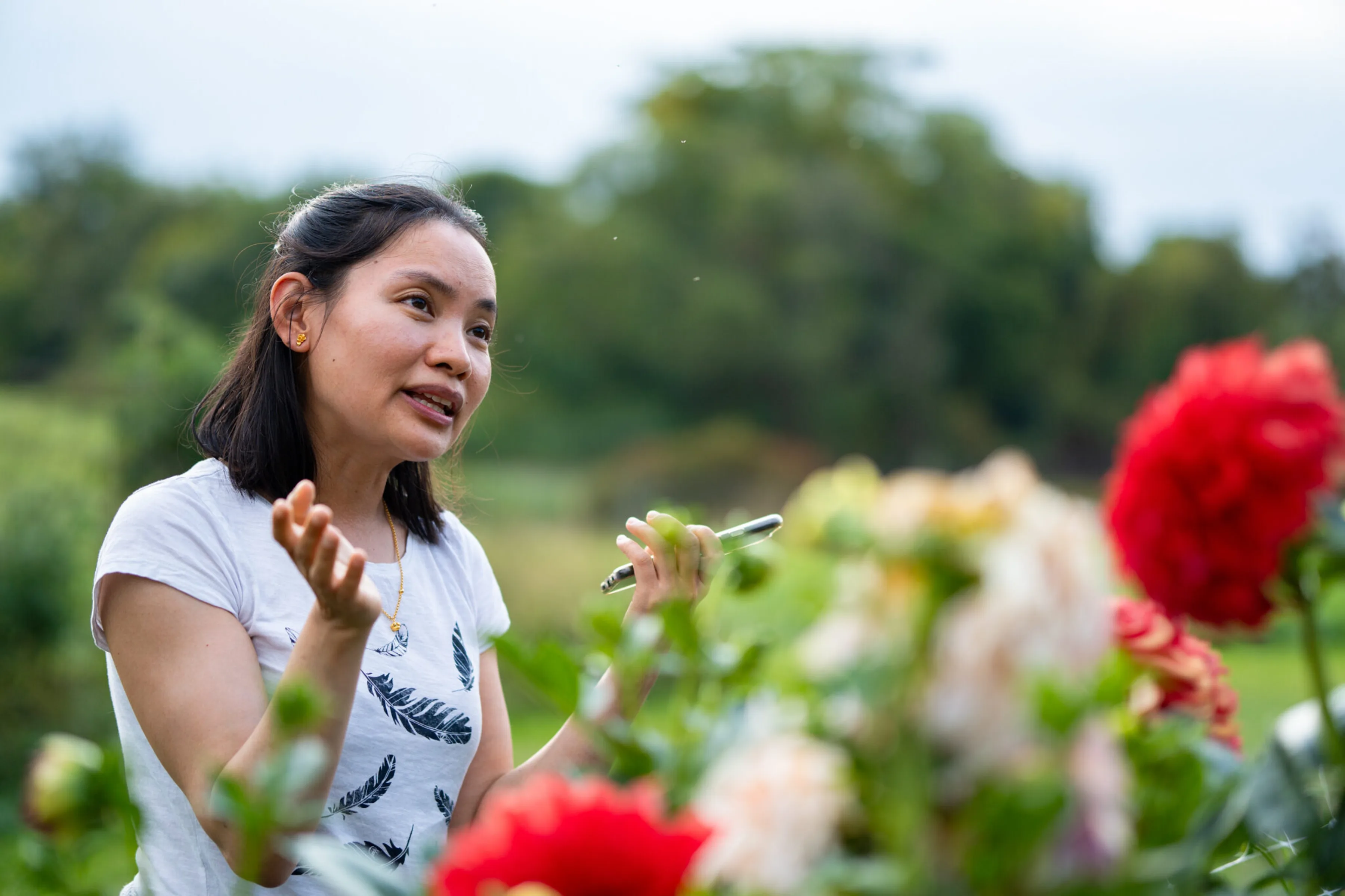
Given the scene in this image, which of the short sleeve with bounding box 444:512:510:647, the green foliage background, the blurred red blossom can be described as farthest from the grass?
the blurred red blossom

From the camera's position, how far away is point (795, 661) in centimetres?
33

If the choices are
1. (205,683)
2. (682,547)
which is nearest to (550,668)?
(682,547)

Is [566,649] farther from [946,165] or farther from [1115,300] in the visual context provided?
[946,165]

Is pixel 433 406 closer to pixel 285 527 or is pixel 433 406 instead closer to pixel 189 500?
pixel 189 500

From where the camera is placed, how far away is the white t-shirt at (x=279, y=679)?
41.2 inches

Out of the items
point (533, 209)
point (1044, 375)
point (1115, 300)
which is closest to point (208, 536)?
point (533, 209)

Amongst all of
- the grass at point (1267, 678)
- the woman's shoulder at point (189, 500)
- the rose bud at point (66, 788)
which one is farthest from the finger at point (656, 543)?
the grass at point (1267, 678)

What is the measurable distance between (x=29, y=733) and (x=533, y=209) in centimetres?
966

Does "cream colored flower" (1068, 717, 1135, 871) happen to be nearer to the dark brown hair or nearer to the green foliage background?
the dark brown hair

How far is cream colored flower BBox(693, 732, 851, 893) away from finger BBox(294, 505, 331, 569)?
0.32 meters

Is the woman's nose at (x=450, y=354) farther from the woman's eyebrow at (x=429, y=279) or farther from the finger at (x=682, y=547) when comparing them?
the finger at (x=682, y=547)

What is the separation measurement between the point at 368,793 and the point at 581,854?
860 millimetres

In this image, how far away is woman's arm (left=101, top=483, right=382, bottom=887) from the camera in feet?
2.30

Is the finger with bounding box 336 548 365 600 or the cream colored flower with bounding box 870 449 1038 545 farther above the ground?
the finger with bounding box 336 548 365 600
